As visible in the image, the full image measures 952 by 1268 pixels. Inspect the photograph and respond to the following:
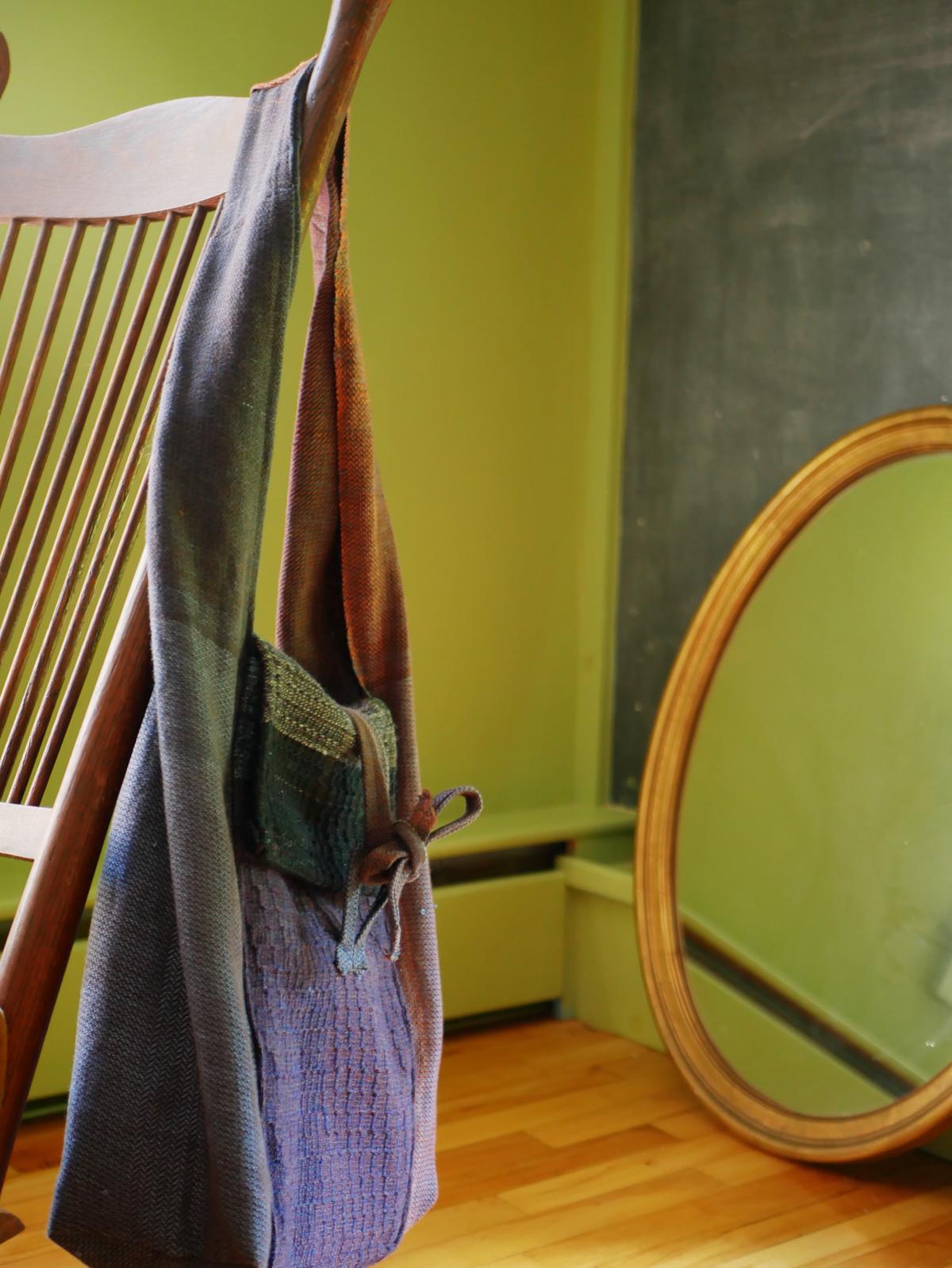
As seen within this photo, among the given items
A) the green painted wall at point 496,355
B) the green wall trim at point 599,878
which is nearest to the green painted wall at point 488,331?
the green painted wall at point 496,355

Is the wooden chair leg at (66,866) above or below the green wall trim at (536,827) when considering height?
above

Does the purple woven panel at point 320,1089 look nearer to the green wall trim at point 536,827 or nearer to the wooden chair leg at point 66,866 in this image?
the wooden chair leg at point 66,866

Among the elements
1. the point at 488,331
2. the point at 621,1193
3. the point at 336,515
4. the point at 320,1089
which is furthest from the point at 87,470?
the point at 488,331

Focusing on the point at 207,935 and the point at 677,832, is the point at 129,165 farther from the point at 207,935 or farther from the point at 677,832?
the point at 677,832

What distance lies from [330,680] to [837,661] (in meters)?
0.95

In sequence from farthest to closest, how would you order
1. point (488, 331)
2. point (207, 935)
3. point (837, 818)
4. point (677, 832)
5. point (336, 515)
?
point (488, 331)
point (677, 832)
point (837, 818)
point (336, 515)
point (207, 935)

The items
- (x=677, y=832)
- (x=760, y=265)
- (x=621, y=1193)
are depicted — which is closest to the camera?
(x=621, y=1193)

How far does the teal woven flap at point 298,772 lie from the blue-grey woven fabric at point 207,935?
0.01 meters

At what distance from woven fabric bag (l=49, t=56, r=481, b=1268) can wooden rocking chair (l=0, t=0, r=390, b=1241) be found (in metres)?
0.02

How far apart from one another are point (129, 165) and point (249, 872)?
1.43 feet

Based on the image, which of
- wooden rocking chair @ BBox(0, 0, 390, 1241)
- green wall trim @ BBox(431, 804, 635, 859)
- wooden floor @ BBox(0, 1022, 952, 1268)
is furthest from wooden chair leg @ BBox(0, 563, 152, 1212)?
green wall trim @ BBox(431, 804, 635, 859)

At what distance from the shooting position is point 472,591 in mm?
2037

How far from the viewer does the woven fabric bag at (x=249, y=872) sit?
0.65 m

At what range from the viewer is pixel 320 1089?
2.36ft
